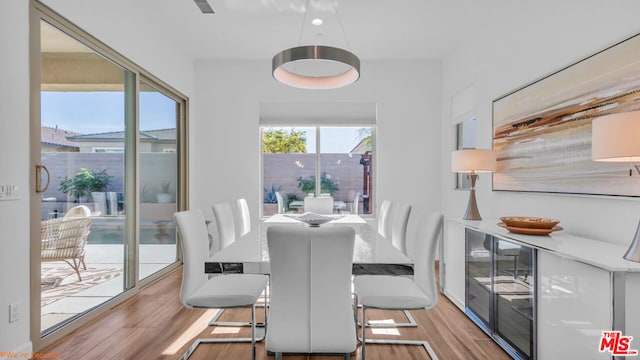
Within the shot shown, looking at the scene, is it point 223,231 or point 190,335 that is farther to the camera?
point 223,231

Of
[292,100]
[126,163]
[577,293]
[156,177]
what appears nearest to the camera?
[577,293]

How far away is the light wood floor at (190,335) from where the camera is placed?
2244 mm

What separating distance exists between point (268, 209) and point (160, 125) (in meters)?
1.95

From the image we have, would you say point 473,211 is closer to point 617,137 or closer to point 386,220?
point 386,220

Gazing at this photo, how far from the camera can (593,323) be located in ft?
5.07

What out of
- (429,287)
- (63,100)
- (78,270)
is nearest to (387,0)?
(429,287)

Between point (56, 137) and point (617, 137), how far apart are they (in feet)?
→ 11.0

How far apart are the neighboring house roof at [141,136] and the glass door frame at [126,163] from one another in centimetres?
16

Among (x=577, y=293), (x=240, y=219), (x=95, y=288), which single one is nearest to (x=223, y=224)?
(x=240, y=219)

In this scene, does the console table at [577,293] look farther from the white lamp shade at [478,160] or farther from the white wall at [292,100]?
Result: the white wall at [292,100]

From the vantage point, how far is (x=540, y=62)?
2.70m
